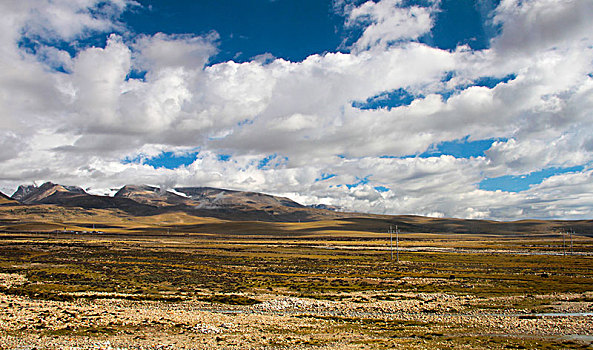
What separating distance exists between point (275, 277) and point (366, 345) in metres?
33.9

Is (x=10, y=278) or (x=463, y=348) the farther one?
(x=10, y=278)

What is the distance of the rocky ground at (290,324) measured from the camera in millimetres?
23897

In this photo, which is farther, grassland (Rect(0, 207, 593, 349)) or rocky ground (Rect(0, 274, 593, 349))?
grassland (Rect(0, 207, 593, 349))

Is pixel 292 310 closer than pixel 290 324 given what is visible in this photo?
No

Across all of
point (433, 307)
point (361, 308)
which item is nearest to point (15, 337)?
point (361, 308)

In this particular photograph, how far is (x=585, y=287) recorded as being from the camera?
48.8 meters

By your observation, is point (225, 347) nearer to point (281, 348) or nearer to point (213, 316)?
point (281, 348)

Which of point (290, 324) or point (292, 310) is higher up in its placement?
point (290, 324)

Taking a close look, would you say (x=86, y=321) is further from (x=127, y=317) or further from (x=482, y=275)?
(x=482, y=275)

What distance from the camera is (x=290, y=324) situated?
96.3ft

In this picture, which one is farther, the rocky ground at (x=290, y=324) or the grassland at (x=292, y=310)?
the grassland at (x=292, y=310)

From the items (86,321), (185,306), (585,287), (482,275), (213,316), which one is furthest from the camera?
(482,275)

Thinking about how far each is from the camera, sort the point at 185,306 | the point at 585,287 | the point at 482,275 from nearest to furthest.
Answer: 1. the point at 185,306
2. the point at 585,287
3. the point at 482,275

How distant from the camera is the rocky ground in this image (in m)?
23.9
